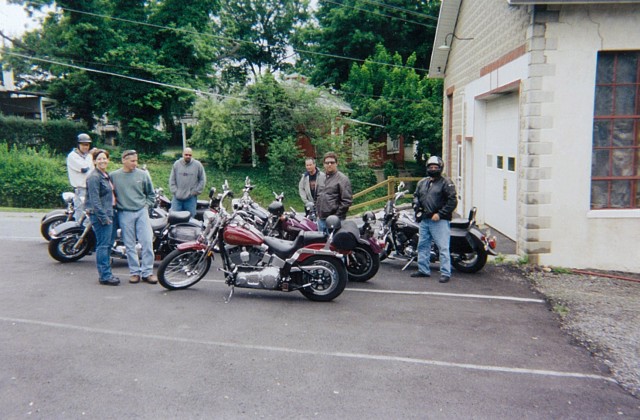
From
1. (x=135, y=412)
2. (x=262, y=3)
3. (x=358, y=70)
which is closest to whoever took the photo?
(x=135, y=412)

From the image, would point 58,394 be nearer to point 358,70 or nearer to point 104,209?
point 104,209

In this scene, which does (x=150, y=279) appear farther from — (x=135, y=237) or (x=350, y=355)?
(x=350, y=355)

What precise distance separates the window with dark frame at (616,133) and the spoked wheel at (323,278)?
4.98 metres

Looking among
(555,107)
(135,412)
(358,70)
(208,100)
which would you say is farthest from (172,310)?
(358,70)

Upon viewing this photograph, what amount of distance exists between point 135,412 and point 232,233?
11.6ft

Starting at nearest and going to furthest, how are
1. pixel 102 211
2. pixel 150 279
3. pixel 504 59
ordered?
1. pixel 102 211
2. pixel 150 279
3. pixel 504 59

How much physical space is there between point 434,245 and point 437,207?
1.13m

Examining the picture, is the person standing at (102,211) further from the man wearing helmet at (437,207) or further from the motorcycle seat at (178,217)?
the man wearing helmet at (437,207)

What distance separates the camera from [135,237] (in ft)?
27.9

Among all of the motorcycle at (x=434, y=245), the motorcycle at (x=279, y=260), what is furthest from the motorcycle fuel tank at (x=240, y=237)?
the motorcycle at (x=434, y=245)

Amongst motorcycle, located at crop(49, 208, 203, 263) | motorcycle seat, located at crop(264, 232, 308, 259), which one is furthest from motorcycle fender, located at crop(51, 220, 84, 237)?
motorcycle seat, located at crop(264, 232, 308, 259)

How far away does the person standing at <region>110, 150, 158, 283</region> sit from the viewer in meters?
8.30

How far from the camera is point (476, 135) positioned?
47.3 ft

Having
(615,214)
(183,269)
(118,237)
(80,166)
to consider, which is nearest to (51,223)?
(80,166)
